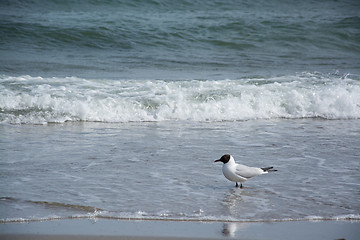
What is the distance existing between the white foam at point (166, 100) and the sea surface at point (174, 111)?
0.03m

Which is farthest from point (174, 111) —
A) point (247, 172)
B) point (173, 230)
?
point (173, 230)

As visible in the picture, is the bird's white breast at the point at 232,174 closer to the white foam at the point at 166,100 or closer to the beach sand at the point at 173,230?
the beach sand at the point at 173,230

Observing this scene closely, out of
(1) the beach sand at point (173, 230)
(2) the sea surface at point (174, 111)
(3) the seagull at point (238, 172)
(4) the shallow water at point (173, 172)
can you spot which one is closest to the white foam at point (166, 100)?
(2) the sea surface at point (174, 111)

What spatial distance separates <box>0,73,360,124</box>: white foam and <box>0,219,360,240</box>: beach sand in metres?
4.75

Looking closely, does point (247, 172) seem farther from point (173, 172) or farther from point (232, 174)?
point (173, 172)

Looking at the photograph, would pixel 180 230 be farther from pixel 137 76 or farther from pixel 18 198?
pixel 137 76

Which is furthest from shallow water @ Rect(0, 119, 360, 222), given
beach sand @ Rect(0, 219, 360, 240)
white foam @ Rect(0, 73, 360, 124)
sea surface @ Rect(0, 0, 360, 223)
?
white foam @ Rect(0, 73, 360, 124)

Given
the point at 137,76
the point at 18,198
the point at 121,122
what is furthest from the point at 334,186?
the point at 137,76

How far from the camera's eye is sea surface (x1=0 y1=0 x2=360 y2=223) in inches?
182

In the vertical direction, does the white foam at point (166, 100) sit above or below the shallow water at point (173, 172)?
above

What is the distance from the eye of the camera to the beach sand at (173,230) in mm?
3670

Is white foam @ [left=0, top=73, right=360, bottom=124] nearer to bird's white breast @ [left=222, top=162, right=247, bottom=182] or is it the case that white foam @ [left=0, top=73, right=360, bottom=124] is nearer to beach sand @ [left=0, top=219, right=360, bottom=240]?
bird's white breast @ [left=222, top=162, right=247, bottom=182]

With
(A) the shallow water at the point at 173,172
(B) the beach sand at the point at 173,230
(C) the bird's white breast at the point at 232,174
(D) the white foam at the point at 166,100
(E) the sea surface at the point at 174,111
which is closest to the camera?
(B) the beach sand at the point at 173,230

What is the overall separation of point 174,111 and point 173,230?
539 centimetres
